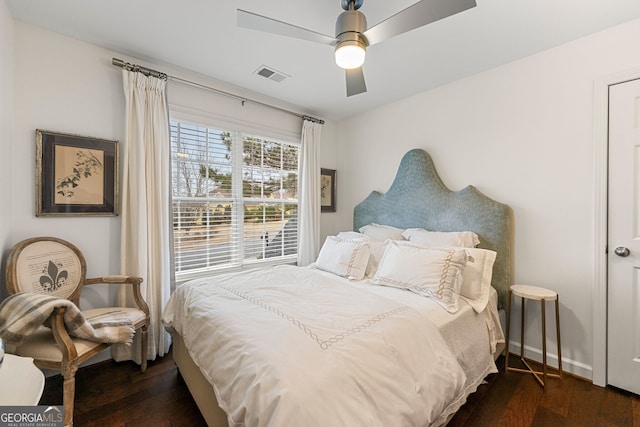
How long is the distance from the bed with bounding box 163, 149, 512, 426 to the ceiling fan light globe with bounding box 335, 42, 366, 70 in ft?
4.65

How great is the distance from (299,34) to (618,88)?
2.30 meters

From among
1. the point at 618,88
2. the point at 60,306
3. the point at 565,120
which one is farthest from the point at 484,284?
the point at 60,306

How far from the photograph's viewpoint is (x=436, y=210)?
2.88 metres

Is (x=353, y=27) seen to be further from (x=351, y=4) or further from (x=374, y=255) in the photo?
(x=374, y=255)

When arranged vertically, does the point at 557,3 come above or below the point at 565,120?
above

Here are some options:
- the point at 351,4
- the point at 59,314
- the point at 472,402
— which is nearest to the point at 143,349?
the point at 59,314

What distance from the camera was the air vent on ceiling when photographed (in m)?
2.59

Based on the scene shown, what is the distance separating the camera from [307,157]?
11.7 ft

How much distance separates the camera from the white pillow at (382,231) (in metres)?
3.03

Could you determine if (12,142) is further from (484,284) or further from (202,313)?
(484,284)

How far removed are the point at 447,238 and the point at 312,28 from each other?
2.08m

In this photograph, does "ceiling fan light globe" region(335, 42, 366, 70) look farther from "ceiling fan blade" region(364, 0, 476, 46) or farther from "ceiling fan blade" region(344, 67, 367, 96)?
"ceiling fan blade" region(344, 67, 367, 96)

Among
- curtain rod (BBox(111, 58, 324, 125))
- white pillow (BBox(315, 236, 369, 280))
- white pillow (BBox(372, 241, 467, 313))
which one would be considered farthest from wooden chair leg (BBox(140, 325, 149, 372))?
curtain rod (BBox(111, 58, 324, 125))

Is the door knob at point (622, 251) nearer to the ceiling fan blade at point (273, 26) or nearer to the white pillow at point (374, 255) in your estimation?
the white pillow at point (374, 255)
